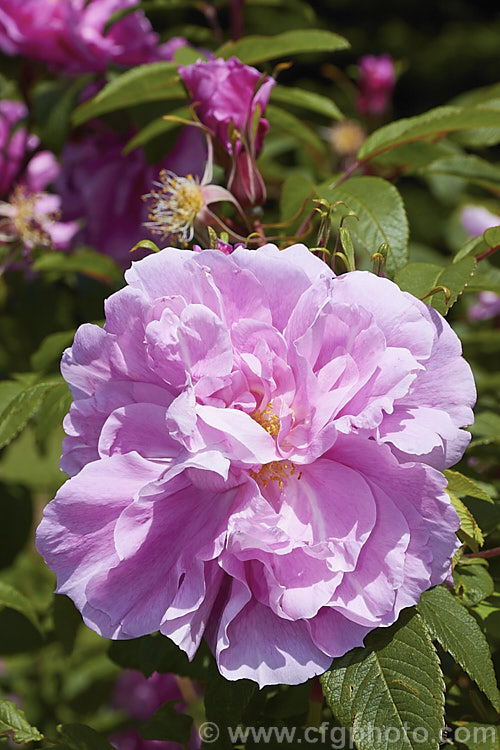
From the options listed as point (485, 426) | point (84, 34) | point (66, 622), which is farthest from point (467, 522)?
point (84, 34)

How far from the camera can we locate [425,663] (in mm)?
613

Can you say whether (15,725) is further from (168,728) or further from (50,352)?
(50,352)

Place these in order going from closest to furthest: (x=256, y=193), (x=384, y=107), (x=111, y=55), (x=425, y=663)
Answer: (x=425, y=663) → (x=256, y=193) → (x=111, y=55) → (x=384, y=107)

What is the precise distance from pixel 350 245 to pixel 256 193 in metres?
0.22

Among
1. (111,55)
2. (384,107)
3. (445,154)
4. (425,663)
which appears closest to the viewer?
(425,663)

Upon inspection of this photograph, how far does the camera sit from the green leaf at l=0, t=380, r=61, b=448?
84 cm

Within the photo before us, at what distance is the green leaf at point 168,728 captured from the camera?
2.74ft

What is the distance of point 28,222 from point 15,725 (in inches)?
28.7

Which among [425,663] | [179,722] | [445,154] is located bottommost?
[179,722]

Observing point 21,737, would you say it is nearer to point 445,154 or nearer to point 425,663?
point 425,663

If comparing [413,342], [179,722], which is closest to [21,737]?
[179,722]

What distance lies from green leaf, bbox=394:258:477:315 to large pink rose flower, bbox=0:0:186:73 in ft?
2.31

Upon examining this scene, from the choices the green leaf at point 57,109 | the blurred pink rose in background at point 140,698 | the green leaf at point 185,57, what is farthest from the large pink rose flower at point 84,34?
the blurred pink rose in background at point 140,698

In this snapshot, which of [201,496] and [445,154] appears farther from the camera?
[445,154]
